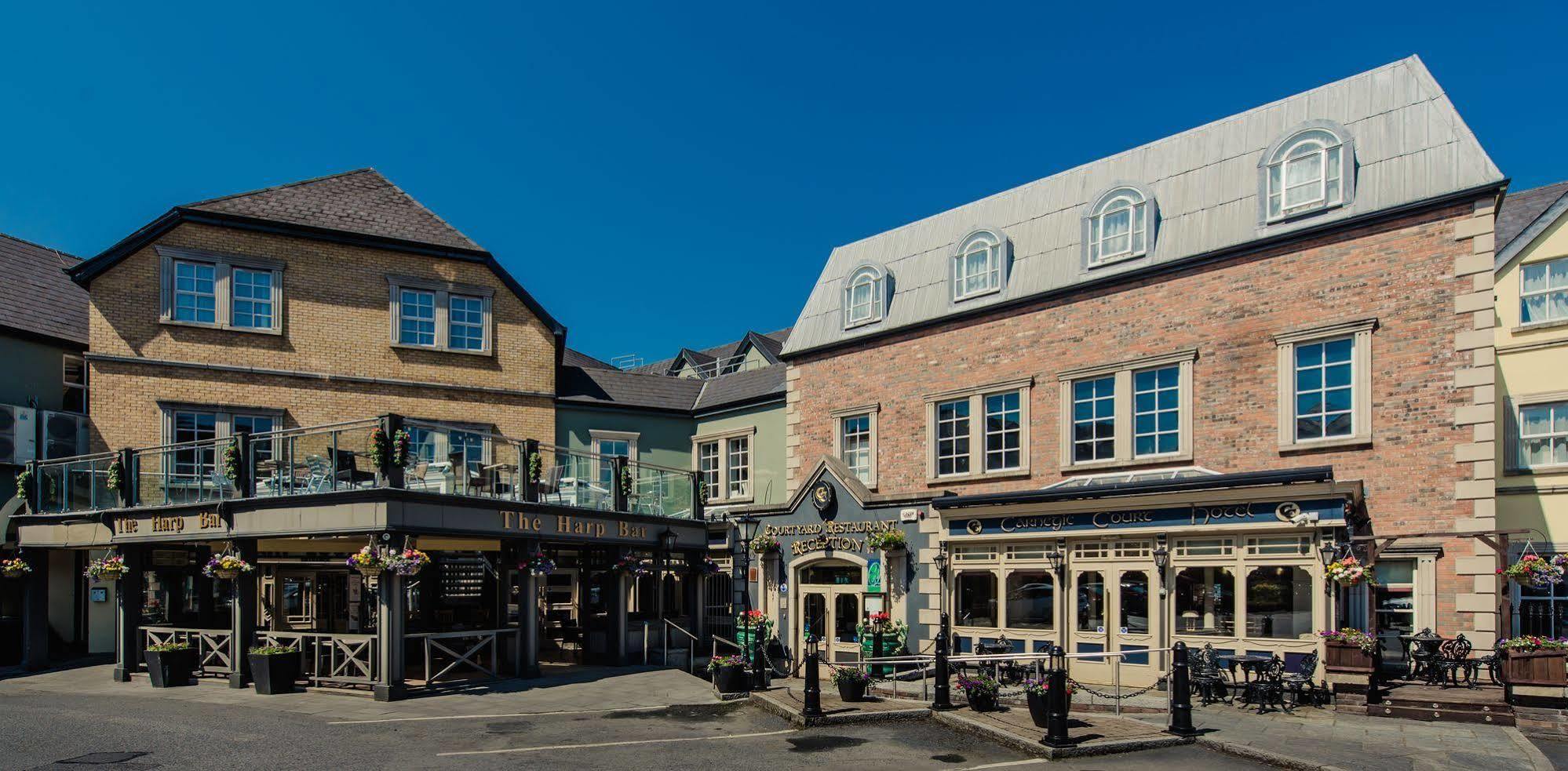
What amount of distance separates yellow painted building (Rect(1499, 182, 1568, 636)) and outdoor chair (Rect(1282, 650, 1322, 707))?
717 cm

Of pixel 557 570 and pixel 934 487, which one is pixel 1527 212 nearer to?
pixel 934 487

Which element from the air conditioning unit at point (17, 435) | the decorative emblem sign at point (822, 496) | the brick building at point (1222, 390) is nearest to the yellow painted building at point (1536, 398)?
the brick building at point (1222, 390)

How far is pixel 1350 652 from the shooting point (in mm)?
14562

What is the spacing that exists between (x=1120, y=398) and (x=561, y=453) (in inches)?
415

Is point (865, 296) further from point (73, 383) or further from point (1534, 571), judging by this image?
point (73, 383)

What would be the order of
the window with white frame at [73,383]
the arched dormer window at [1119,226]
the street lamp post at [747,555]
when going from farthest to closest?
the window with white frame at [73,383], the street lamp post at [747,555], the arched dormer window at [1119,226]

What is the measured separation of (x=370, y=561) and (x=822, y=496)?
30.8 feet

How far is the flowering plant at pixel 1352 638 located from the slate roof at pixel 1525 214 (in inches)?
430

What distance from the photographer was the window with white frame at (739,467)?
90.8 feet

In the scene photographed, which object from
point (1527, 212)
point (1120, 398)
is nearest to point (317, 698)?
point (1120, 398)

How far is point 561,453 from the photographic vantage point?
2027 centimetres

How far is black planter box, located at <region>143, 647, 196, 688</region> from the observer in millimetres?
17328

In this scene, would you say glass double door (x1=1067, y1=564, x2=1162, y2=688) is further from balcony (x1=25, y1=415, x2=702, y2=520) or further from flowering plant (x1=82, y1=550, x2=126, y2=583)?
flowering plant (x1=82, y1=550, x2=126, y2=583)

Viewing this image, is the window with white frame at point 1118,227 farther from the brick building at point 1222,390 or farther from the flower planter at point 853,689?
the flower planter at point 853,689
